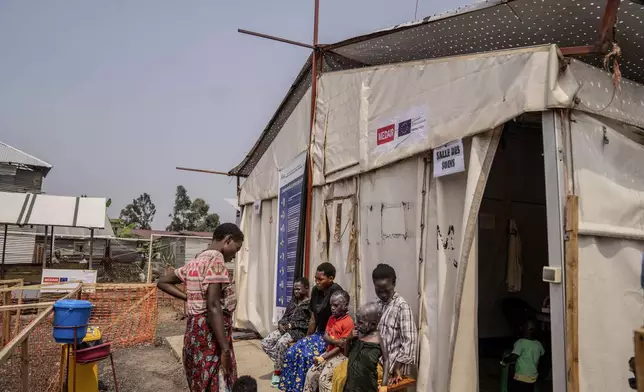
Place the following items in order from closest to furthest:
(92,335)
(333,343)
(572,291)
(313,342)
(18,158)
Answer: (572,291) < (333,343) < (313,342) < (92,335) < (18,158)

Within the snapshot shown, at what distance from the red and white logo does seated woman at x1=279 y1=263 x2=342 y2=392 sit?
145 cm

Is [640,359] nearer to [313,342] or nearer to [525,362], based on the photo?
[525,362]

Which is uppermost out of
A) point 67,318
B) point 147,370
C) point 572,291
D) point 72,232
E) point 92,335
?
point 72,232

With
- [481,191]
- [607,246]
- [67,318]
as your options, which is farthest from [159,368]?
[607,246]

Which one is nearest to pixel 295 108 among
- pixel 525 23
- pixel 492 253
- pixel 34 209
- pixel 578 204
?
pixel 492 253

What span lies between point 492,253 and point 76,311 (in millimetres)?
4954

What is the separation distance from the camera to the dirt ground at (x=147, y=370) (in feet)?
19.4

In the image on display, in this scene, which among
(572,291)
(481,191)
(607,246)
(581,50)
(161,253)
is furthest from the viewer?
(161,253)

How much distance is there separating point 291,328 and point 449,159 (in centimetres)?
276

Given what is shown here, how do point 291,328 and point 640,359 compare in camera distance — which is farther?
point 291,328

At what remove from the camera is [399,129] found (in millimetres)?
4305

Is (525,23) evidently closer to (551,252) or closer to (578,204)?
(578,204)

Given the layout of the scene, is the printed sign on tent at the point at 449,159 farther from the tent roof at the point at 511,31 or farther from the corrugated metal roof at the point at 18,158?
the corrugated metal roof at the point at 18,158

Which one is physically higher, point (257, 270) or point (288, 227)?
point (288, 227)
